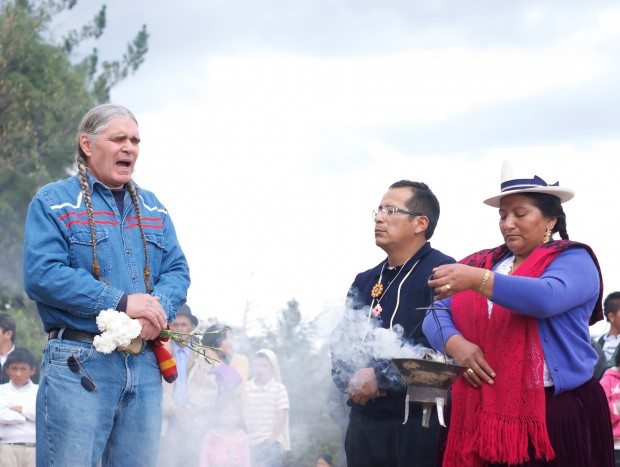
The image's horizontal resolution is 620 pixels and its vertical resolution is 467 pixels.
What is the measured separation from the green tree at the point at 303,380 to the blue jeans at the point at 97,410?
15.8ft

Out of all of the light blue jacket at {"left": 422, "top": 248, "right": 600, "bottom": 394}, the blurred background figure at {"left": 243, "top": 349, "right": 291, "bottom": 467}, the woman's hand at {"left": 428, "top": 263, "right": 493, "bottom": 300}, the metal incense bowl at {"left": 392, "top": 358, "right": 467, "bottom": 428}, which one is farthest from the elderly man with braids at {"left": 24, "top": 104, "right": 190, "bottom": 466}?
the blurred background figure at {"left": 243, "top": 349, "right": 291, "bottom": 467}

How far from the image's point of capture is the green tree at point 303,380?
936cm

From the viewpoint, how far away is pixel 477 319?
409 centimetres

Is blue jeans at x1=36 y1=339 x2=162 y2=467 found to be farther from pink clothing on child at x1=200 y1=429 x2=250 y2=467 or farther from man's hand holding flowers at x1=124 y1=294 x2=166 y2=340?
pink clothing on child at x1=200 y1=429 x2=250 y2=467

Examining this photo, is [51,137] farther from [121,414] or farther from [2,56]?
[121,414]

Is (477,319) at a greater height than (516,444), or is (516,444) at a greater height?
(477,319)

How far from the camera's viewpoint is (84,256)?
13.0 feet

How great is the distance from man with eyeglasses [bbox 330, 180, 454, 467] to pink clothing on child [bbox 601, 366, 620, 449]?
10.1 feet

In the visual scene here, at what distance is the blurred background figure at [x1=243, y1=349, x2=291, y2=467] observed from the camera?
29.1 feet

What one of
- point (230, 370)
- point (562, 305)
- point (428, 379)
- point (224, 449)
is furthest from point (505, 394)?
point (230, 370)

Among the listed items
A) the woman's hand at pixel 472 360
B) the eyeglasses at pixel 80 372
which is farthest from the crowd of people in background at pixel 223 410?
the woman's hand at pixel 472 360

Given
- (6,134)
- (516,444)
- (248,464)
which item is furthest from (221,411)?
(6,134)

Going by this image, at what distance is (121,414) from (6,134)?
1162cm

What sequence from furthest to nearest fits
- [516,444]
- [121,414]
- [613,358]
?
[613,358], [121,414], [516,444]
